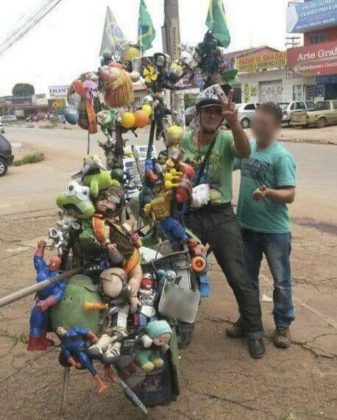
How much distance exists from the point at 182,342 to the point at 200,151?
120cm

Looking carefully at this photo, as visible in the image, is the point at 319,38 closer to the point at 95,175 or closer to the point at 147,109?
the point at 147,109

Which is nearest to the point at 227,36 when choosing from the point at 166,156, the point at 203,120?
the point at 203,120

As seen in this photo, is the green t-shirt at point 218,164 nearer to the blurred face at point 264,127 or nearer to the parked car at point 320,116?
the blurred face at point 264,127

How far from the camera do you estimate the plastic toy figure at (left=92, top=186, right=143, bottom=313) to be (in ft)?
8.38

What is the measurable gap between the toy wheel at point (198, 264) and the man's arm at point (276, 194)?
1.90 feet

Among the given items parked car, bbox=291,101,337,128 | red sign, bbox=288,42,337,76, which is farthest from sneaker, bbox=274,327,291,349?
red sign, bbox=288,42,337,76

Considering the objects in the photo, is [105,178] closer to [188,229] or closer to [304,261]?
[188,229]

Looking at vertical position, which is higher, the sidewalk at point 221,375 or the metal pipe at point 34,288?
the metal pipe at point 34,288

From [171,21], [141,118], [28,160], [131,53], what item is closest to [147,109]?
[141,118]

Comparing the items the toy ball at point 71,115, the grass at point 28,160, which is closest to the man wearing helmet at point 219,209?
the toy ball at point 71,115

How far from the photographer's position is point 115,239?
2.62m

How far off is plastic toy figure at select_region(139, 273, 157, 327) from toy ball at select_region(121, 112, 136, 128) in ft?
3.16

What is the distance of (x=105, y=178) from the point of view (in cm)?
263

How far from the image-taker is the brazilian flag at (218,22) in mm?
4133
